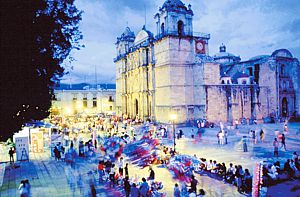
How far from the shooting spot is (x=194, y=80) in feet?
110

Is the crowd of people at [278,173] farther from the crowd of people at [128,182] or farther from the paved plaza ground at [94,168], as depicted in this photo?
the crowd of people at [128,182]

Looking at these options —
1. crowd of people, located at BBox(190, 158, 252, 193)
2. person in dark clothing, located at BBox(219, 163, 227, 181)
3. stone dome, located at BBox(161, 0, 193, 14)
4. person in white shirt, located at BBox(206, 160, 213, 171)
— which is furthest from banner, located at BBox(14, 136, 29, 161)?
stone dome, located at BBox(161, 0, 193, 14)

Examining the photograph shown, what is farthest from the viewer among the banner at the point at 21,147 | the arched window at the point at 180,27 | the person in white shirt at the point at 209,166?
the arched window at the point at 180,27

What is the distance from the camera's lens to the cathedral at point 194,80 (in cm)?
3256

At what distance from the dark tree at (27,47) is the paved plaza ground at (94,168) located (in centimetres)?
393

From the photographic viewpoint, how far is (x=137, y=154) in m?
15.9

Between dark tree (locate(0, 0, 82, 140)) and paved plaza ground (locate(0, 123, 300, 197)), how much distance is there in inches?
155

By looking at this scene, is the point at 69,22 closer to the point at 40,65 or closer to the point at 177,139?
the point at 40,65

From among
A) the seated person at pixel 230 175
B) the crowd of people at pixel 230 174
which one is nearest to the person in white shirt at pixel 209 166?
the crowd of people at pixel 230 174

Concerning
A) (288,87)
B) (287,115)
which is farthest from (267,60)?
(287,115)

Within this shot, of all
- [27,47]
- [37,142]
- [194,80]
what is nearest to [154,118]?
[194,80]

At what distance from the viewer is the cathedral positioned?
107 ft

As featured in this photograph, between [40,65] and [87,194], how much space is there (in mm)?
5689

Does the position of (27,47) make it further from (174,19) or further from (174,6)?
(174,6)
